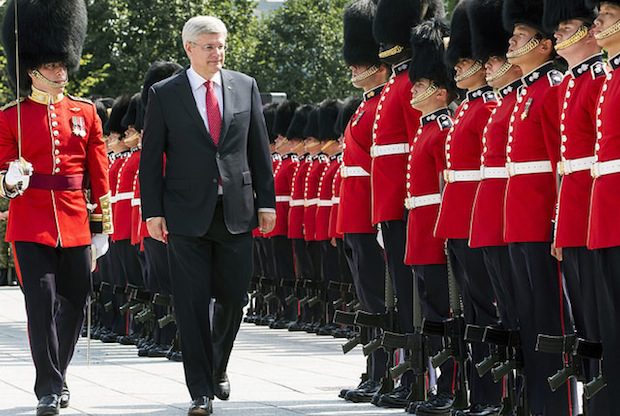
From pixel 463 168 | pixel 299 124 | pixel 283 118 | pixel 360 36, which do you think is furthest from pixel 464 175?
pixel 283 118

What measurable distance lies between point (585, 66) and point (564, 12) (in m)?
0.27

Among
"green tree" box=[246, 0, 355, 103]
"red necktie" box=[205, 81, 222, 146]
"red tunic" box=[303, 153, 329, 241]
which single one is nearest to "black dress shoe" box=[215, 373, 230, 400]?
"red necktie" box=[205, 81, 222, 146]

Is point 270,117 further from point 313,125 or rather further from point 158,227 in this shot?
point 158,227

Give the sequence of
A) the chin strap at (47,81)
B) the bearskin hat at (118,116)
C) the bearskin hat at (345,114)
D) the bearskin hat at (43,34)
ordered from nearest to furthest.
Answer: the chin strap at (47,81)
the bearskin hat at (43,34)
the bearskin hat at (118,116)
the bearskin hat at (345,114)

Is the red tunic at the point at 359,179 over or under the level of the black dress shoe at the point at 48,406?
over

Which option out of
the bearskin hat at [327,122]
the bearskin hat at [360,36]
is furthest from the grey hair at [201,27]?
the bearskin hat at [327,122]

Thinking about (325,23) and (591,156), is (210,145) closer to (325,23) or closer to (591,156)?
(591,156)

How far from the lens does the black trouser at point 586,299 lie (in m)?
5.85

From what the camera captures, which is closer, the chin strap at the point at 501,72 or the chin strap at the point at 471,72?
the chin strap at the point at 501,72

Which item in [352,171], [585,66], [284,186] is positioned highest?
[284,186]

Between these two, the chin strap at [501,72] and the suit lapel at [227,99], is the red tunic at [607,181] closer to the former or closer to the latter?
the chin strap at [501,72]

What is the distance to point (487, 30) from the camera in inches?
292

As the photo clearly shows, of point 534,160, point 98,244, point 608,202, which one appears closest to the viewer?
point 608,202

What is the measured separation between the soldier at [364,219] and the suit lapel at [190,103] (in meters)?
1.23
